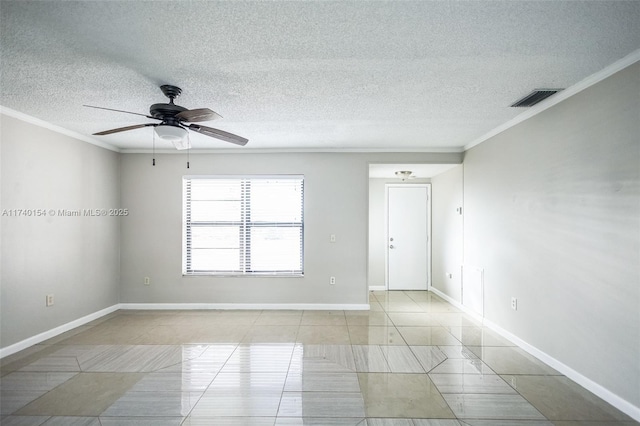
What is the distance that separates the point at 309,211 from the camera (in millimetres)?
4793

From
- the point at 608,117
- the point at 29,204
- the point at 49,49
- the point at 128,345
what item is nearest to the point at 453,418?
the point at 608,117

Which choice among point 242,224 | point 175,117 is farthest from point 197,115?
point 242,224

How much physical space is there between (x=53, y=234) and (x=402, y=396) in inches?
168

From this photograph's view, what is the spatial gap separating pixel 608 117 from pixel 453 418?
8.36ft

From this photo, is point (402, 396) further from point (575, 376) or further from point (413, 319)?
point (413, 319)

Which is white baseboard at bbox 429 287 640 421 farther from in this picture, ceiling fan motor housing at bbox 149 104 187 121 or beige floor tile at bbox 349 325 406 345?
ceiling fan motor housing at bbox 149 104 187 121

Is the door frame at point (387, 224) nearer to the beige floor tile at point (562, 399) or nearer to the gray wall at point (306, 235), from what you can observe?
the gray wall at point (306, 235)

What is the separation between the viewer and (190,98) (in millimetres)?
2846

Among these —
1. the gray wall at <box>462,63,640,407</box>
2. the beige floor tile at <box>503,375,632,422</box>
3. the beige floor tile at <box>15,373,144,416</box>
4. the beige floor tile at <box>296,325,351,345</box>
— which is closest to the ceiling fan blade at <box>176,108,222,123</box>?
the beige floor tile at <box>15,373,144,416</box>

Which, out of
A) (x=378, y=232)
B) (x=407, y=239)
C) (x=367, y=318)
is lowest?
(x=367, y=318)

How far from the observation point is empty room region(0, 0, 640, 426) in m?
1.96

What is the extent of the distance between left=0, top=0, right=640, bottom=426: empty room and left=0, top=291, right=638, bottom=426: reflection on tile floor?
0.08ft

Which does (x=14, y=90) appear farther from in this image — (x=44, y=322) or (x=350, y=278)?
(x=350, y=278)

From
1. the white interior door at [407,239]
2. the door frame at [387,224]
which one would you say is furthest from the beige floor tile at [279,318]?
the white interior door at [407,239]
